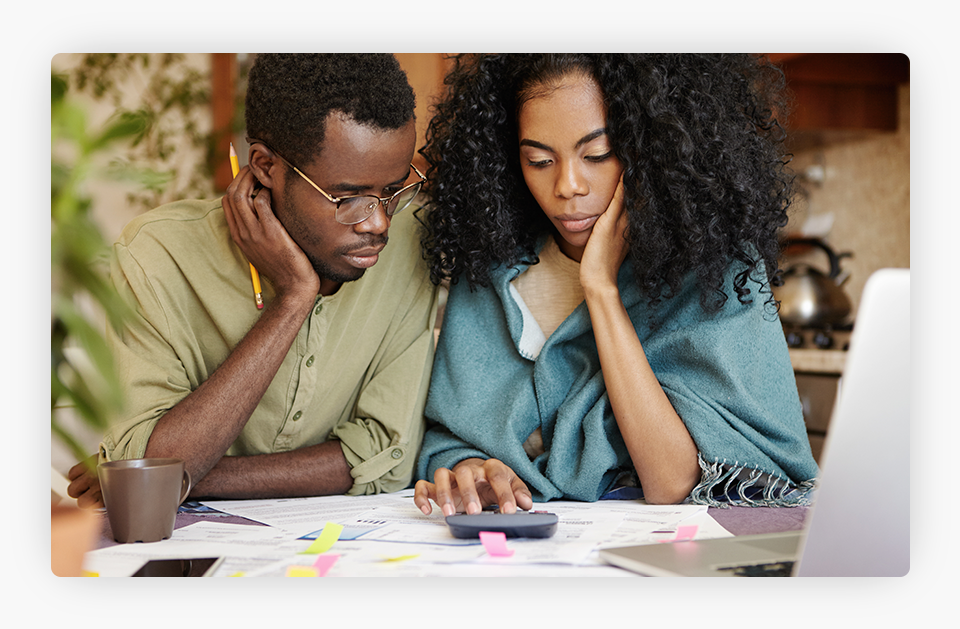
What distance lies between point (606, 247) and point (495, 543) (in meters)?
0.48

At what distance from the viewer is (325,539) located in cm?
95

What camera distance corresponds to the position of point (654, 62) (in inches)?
45.1

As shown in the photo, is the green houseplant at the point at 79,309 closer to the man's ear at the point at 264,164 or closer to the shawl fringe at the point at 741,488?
the man's ear at the point at 264,164

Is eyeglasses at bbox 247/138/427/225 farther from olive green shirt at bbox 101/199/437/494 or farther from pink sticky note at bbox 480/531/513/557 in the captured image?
pink sticky note at bbox 480/531/513/557

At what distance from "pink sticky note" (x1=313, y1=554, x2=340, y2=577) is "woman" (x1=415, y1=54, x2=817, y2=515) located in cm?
16

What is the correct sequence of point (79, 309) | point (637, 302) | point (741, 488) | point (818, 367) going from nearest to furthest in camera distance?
1. point (79, 309)
2. point (741, 488)
3. point (637, 302)
4. point (818, 367)

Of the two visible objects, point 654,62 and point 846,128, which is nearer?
point 654,62

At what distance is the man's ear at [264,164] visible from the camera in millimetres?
1212

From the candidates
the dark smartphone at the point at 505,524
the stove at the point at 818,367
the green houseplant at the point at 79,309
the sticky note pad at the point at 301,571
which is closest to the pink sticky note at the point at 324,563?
the sticky note pad at the point at 301,571

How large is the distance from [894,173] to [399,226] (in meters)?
1.79

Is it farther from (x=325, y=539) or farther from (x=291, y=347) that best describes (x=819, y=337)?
(x=325, y=539)

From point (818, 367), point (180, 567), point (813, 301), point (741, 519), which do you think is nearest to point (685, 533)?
point (741, 519)
